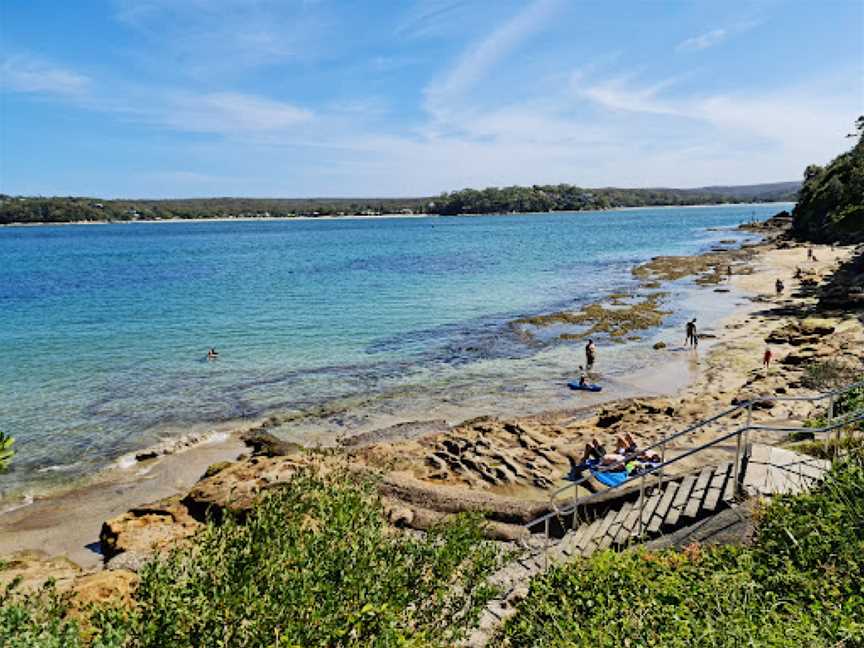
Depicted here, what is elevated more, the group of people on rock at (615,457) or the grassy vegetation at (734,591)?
the grassy vegetation at (734,591)

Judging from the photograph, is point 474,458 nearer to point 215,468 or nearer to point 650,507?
point 650,507

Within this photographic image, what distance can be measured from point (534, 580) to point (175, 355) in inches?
1052

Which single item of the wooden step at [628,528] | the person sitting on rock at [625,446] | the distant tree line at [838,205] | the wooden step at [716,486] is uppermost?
the distant tree line at [838,205]

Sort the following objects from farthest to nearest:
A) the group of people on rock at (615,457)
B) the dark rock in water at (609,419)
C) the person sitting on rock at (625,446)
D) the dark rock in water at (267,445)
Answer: the dark rock in water at (609,419) → the dark rock in water at (267,445) → the person sitting on rock at (625,446) → the group of people on rock at (615,457)

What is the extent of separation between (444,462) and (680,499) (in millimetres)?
7332

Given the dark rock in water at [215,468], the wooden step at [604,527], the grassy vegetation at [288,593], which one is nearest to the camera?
the grassy vegetation at [288,593]

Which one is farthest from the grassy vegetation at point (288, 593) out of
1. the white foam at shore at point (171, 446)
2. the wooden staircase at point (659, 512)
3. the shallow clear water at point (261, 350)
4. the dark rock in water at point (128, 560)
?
the shallow clear water at point (261, 350)

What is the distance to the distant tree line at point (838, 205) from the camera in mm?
62812

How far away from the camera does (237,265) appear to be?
77.6 meters

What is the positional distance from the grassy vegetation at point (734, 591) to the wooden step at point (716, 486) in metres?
1.02

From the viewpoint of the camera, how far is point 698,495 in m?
10.2

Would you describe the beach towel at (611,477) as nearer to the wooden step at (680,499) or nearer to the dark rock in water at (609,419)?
the wooden step at (680,499)

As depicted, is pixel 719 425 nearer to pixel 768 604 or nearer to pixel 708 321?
pixel 768 604

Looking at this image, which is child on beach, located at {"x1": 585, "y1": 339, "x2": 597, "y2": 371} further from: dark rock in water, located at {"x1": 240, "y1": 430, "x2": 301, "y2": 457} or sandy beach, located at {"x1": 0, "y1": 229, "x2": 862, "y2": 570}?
dark rock in water, located at {"x1": 240, "y1": 430, "x2": 301, "y2": 457}
